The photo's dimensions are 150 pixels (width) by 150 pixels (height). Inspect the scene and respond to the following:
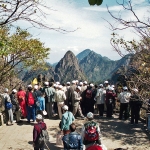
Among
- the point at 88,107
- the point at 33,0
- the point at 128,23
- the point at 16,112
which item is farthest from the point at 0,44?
the point at 88,107

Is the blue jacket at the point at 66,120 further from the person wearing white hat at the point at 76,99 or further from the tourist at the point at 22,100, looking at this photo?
the tourist at the point at 22,100

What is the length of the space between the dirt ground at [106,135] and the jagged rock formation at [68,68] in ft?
450

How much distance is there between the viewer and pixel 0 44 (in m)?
3.21

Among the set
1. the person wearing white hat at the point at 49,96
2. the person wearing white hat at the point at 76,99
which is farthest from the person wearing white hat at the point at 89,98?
the person wearing white hat at the point at 49,96

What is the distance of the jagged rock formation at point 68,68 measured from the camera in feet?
496

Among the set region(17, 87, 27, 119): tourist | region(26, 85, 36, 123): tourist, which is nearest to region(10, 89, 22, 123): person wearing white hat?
region(17, 87, 27, 119): tourist

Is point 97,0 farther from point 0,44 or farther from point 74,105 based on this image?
point 74,105

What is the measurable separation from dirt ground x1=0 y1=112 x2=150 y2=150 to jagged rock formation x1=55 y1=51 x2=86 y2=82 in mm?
137024

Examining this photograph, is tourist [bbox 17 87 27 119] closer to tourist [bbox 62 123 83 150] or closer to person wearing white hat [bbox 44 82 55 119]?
person wearing white hat [bbox 44 82 55 119]

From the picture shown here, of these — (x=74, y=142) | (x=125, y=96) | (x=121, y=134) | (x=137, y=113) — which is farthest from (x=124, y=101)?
(x=74, y=142)

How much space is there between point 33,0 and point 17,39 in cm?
871

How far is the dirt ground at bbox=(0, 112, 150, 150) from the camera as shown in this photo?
8.06 metres

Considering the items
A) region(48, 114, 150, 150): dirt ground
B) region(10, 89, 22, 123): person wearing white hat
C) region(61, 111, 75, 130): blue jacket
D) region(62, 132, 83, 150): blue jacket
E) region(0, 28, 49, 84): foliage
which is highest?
region(0, 28, 49, 84): foliage

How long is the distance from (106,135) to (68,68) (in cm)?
14784
